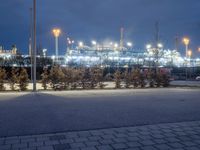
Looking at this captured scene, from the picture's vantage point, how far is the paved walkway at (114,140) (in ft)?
19.3

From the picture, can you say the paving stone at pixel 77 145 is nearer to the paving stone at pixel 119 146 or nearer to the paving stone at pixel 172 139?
the paving stone at pixel 119 146

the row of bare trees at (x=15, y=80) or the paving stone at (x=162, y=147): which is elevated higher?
the row of bare trees at (x=15, y=80)

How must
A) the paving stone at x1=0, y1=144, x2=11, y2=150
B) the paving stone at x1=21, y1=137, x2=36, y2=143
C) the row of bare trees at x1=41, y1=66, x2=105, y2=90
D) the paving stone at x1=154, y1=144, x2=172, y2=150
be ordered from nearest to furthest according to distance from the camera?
1. the paving stone at x1=0, y1=144, x2=11, y2=150
2. the paving stone at x1=154, y1=144, x2=172, y2=150
3. the paving stone at x1=21, y1=137, x2=36, y2=143
4. the row of bare trees at x1=41, y1=66, x2=105, y2=90

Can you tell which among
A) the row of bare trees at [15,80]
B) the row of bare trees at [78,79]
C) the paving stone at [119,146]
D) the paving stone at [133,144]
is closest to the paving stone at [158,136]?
the paving stone at [133,144]

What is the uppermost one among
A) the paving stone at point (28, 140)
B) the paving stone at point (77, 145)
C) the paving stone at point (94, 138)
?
the paving stone at point (28, 140)

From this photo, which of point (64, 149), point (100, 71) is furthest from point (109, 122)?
point (100, 71)

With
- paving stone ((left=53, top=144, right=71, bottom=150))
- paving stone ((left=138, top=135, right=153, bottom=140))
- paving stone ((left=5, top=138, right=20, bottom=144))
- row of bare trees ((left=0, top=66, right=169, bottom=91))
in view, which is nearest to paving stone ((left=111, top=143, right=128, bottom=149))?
paving stone ((left=138, top=135, right=153, bottom=140))

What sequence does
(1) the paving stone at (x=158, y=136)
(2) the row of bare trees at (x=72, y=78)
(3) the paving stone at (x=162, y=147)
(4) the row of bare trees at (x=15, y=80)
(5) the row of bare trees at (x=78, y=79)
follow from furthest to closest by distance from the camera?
(2) the row of bare trees at (x=72, y=78)
(5) the row of bare trees at (x=78, y=79)
(4) the row of bare trees at (x=15, y=80)
(1) the paving stone at (x=158, y=136)
(3) the paving stone at (x=162, y=147)

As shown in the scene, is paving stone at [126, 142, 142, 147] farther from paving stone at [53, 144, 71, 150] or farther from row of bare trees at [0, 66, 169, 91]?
row of bare trees at [0, 66, 169, 91]

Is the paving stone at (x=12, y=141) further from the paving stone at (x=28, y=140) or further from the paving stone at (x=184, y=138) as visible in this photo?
the paving stone at (x=184, y=138)

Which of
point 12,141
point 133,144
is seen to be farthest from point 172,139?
point 12,141

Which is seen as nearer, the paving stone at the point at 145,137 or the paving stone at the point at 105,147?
the paving stone at the point at 105,147

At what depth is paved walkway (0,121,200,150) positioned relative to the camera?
19.3 feet

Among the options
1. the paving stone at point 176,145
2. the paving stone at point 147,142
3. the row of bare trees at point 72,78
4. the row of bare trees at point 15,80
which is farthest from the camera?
the row of bare trees at point 72,78
